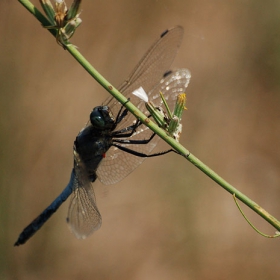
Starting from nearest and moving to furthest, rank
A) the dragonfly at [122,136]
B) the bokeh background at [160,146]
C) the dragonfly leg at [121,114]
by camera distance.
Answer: the dragonfly leg at [121,114] < the dragonfly at [122,136] < the bokeh background at [160,146]

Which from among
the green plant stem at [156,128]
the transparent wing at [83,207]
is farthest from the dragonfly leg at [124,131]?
the green plant stem at [156,128]

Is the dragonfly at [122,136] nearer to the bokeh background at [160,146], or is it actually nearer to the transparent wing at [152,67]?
the transparent wing at [152,67]

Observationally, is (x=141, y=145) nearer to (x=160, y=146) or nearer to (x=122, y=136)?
(x=122, y=136)

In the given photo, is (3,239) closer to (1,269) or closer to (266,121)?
(1,269)

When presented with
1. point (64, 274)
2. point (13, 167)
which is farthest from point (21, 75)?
point (64, 274)

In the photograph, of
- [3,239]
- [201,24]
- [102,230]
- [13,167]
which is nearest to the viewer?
[3,239]

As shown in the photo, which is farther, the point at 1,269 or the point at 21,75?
the point at 21,75

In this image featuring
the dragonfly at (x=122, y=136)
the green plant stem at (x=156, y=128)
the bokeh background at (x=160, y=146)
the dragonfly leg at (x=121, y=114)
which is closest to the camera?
the green plant stem at (x=156, y=128)

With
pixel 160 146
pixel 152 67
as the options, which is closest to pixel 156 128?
pixel 152 67
